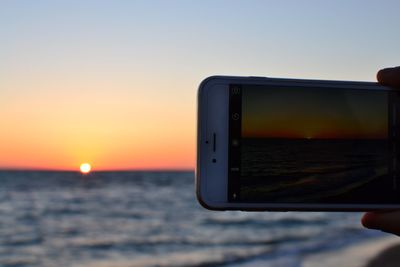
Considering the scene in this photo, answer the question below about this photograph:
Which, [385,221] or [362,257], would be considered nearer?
[385,221]

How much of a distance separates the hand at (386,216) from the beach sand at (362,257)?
5.26 metres

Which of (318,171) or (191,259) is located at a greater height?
(318,171)

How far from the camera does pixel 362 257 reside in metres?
8.45

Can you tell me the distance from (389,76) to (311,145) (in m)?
0.43

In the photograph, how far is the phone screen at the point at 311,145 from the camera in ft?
7.73

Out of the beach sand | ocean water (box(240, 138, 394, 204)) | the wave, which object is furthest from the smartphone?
the wave

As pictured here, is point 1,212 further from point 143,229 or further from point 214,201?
point 214,201

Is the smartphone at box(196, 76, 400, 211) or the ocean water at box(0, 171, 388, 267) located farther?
the ocean water at box(0, 171, 388, 267)

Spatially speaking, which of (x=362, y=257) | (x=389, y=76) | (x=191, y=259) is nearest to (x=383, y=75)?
(x=389, y=76)

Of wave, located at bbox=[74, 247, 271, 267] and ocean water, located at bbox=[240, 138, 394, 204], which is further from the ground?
ocean water, located at bbox=[240, 138, 394, 204]

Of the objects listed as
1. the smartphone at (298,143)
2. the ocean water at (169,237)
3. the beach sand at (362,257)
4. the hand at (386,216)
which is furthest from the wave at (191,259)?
the hand at (386,216)

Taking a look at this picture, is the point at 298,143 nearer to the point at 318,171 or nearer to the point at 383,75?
the point at 318,171

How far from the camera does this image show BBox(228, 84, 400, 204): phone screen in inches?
92.8

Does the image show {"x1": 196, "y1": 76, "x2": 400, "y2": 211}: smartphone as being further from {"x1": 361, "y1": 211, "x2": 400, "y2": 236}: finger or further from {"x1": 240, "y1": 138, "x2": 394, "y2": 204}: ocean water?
{"x1": 361, "y1": 211, "x2": 400, "y2": 236}: finger
